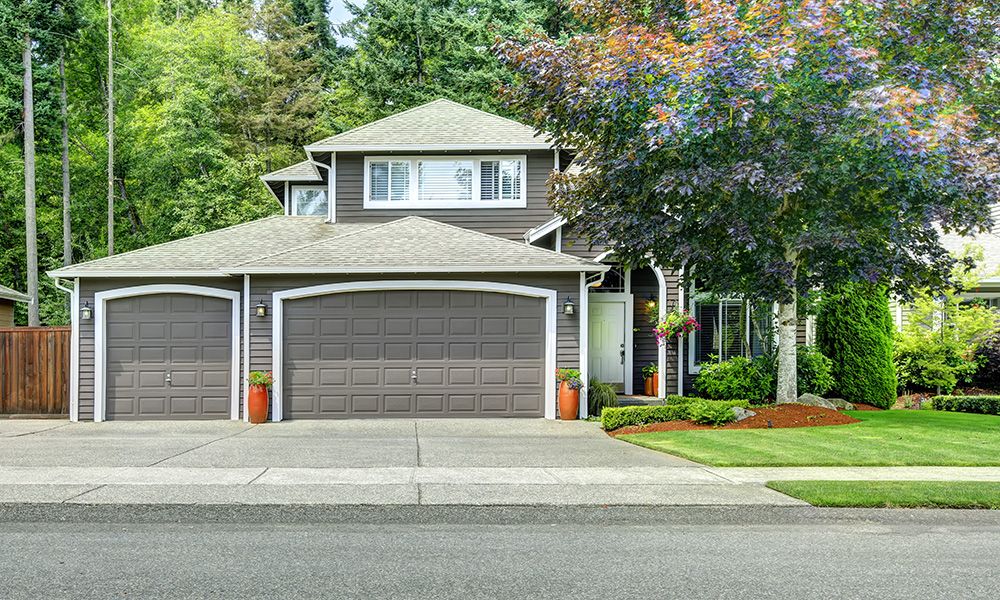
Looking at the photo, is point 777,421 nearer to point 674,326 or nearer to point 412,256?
point 674,326

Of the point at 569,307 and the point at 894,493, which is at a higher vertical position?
the point at 569,307

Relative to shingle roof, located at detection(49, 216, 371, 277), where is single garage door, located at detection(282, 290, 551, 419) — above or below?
below

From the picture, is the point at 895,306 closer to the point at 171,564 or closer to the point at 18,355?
the point at 171,564

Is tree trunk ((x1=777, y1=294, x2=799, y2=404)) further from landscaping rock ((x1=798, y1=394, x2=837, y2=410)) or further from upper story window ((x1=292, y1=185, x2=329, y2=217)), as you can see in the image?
upper story window ((x1=292, y1=185, x2=329, y2=217))

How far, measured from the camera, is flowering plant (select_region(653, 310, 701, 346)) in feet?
49.3

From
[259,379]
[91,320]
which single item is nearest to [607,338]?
[259,379]

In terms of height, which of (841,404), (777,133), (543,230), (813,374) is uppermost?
(777,133)

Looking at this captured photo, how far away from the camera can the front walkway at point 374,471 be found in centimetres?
695

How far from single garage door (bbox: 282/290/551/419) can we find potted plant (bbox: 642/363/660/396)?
3.28m

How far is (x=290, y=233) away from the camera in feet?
55.5

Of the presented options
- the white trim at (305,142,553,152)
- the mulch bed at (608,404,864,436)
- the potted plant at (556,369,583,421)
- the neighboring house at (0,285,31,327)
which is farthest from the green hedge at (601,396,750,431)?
the neighboring house at (0,285,31,327)

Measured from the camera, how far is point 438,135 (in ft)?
56.3

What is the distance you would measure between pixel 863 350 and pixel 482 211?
29.7 ft

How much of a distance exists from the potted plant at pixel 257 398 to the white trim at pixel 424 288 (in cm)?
34
